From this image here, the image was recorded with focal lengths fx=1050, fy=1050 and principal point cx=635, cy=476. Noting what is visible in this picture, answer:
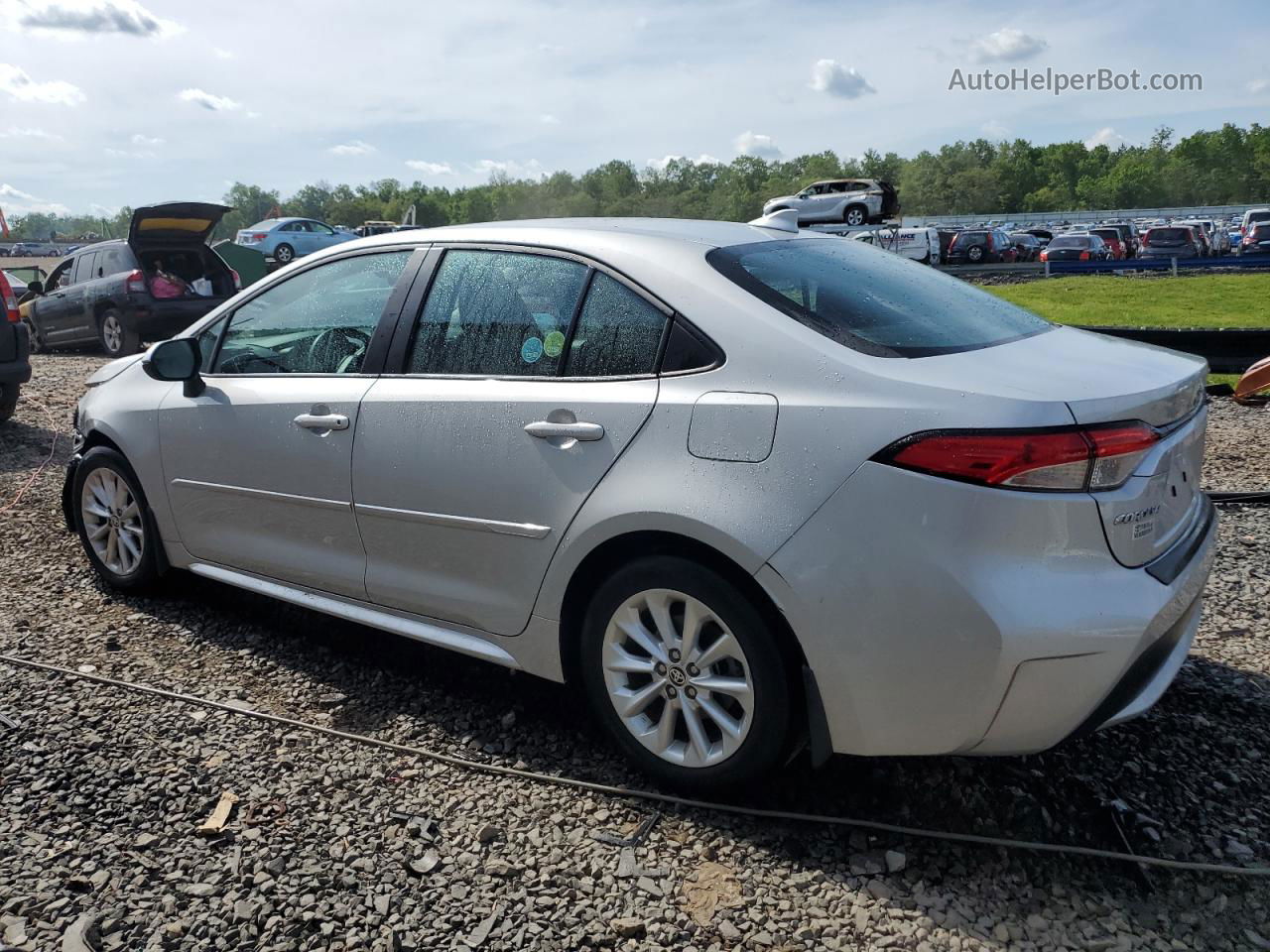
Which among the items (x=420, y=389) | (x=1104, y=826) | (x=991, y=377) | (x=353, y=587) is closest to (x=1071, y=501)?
(x=991, y=377)

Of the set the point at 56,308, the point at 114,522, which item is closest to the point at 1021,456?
the point at 114,522

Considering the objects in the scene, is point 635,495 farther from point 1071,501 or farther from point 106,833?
point 106,833

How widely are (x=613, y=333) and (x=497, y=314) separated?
1.63ft

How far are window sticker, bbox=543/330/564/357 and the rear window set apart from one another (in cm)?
51

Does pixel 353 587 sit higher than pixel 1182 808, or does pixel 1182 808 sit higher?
pixel 353 587

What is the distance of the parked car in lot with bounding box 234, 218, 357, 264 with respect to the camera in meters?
27.7

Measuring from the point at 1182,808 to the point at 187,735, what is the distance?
3.05 meters

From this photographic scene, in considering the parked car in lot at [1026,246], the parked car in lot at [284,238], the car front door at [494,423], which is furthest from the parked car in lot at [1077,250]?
the car front door at [494,423]

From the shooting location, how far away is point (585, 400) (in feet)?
9.96

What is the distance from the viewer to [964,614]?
95.9 inches

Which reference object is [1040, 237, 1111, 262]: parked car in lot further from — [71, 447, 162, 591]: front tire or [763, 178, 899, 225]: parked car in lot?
[71, 447, 162, 591]: front tire

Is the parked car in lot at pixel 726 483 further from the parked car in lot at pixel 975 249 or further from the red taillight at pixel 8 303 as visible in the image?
the parked car in lot at pixel 975 249

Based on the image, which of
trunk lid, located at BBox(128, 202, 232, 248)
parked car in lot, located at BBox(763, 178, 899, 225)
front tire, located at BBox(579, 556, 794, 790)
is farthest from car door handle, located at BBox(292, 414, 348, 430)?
parked car in lot, located at BBox(763, 178, 899, 225)

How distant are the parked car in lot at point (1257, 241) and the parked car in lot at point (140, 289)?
93.3 ft
